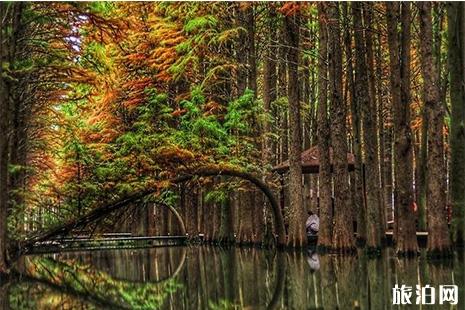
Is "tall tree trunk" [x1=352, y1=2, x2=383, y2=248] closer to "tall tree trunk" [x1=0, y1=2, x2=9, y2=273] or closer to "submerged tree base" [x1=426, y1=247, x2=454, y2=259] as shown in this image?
"submerged tree base" [x1=426, y1=247, x2=454, y2=259]

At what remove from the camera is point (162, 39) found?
2598 centimetres

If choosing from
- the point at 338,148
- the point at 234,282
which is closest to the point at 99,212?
the point at 234,282

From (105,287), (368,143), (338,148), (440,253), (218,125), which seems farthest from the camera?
(218,125)

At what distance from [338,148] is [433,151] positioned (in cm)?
350

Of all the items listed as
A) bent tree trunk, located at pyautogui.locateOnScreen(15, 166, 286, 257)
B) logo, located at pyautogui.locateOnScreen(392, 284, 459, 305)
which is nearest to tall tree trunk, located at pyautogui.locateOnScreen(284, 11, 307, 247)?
bent tree trunk, located at pyautogui.locateOnScreen(15, 166, 286, 257)

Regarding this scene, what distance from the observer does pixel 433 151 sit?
16.3m

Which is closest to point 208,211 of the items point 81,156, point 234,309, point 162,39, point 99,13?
point 162,39

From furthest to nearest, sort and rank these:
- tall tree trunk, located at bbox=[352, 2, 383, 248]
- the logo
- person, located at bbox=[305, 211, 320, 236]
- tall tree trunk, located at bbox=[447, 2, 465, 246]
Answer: person, located at bbox=[305, 211, 320, 236], tall tree trunk, located at bbox=[352, 2, 383, 248], tall tree trunk, located at bbox=[447, 2, 465, 246], the logo

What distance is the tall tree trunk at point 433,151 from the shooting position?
15594 mm

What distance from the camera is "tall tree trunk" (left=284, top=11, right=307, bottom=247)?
20812 millimetres

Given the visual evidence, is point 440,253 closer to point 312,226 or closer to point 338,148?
point 338,148

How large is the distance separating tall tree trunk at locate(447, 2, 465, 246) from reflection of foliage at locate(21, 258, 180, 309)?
23.2 feet

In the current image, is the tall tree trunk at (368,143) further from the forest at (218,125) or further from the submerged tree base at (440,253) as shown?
the submerged tree base at (440,253)

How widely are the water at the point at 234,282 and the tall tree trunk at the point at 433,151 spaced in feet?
2.23
